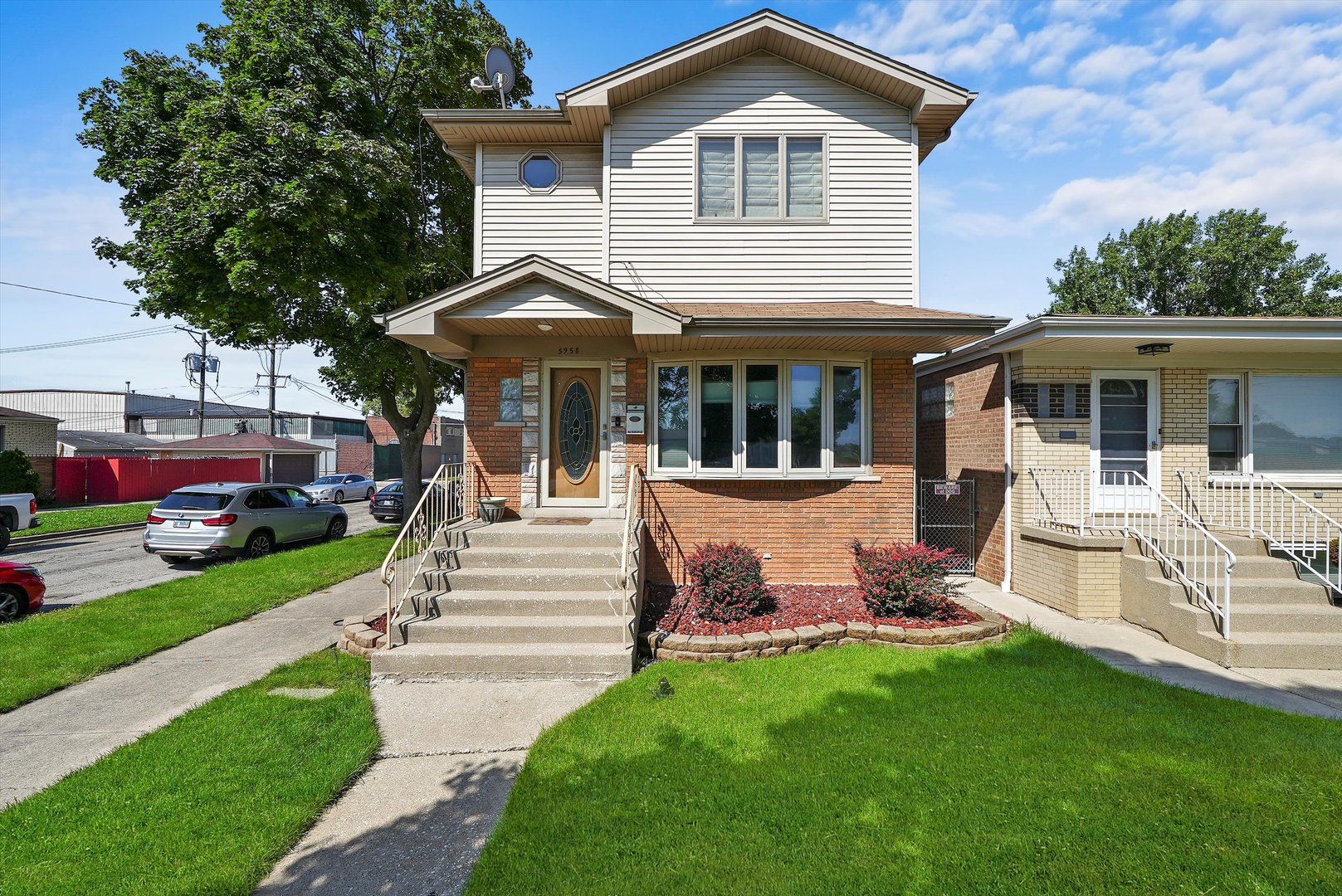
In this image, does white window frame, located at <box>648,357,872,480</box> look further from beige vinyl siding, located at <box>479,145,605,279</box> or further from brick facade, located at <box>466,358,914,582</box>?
beige vinyl siding, located at <box>479,145,605,279</box>

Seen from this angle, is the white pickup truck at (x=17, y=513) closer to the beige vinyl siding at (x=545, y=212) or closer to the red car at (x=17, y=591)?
the red car at (x=17, y=591)

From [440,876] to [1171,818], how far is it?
4203mm

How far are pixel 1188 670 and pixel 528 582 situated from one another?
6986 mm

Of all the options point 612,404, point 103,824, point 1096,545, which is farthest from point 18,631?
point 1096,545

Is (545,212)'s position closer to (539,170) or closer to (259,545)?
(539,170)

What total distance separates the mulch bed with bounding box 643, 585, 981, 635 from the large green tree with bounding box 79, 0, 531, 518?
8884 mm

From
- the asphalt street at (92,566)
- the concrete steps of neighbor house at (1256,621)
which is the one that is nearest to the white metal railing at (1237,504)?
the concrete steps of neighbor house at (1256,621)

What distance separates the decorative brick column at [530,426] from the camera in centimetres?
841

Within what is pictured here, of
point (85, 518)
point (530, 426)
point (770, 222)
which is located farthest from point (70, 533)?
point (770, 222)

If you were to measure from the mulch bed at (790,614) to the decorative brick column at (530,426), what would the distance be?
90.3 inches

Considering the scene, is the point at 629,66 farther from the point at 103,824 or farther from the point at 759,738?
the point at 103,824

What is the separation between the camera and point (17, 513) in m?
15.1

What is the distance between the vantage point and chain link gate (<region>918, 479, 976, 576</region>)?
9.91 m

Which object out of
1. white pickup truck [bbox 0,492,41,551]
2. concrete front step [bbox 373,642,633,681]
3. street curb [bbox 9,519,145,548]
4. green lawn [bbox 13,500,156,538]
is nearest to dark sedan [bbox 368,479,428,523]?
street curb [bbox 9,519,145,548]
